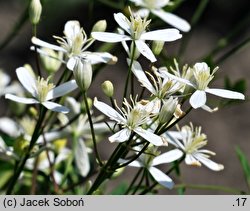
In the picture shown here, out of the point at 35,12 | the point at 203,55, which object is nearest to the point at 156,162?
the point at 35,12

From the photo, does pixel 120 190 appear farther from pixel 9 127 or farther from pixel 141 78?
pixel 141 78

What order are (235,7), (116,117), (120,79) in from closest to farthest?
(116,117), (120,79), (235,7)

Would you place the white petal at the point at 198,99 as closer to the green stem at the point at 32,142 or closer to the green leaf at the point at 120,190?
the green stem at the point at 32,142

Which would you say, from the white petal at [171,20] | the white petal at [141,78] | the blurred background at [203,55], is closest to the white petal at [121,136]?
the white petal at [141,78]
